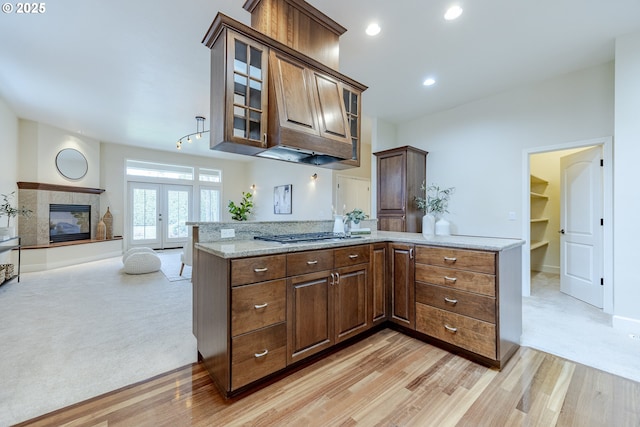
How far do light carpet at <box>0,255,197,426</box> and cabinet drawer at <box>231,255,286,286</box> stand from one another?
102cm

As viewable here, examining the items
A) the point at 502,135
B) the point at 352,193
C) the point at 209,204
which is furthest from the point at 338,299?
the point at 209,204

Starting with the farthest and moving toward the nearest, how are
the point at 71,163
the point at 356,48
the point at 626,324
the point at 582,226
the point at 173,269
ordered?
the point at 71,163, the point at 173,269, the point at 582,226, the point at 356,48, the point at 626,324

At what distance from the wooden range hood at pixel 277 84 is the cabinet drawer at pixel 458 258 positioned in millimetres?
1122

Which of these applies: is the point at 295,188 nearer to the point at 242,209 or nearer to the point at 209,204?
the point at 242,209

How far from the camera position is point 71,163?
20.0 ft

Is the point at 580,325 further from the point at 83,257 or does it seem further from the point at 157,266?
the point at 83,257

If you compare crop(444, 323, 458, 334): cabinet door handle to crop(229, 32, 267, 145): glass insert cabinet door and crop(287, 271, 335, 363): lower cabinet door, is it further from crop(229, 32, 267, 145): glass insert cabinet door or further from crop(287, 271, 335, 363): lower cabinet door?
crop(229, 32, 267, 145): glass insert cabinet door

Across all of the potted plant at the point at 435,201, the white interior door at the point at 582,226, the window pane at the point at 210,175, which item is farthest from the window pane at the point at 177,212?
the white interior door at the point at 582,226

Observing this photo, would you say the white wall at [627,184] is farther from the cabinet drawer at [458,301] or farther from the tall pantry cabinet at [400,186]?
the tall pantry cabinet at [400,186]

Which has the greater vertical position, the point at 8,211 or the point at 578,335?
the point at 8,211

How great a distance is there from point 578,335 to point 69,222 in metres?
9.00

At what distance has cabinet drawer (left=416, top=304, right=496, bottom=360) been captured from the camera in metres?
1.96

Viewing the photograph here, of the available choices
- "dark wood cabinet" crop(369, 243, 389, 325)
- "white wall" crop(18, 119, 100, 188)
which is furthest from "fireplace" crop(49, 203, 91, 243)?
"dark wood cabinet" crop(369, 243, 389, 325)

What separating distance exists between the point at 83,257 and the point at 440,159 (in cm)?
769
